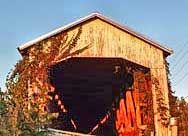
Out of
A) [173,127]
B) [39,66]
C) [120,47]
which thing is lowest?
[173,127]

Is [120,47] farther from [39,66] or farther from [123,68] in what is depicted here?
[39,66]

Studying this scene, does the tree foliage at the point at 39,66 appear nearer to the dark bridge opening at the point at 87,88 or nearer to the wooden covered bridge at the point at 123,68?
the wooden covered bridge at the point at 123,68

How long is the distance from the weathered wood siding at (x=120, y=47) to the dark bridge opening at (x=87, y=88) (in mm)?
424

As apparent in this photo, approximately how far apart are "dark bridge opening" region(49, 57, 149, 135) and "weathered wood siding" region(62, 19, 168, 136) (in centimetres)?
42

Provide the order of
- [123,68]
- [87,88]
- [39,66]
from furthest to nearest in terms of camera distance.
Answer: [87,88], [123,68], [39,66]

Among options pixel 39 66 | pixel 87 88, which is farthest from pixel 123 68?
pixel 87 88

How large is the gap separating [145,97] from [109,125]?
22.6ft

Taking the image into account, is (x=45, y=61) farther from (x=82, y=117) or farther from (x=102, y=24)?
(x=82, y=117)

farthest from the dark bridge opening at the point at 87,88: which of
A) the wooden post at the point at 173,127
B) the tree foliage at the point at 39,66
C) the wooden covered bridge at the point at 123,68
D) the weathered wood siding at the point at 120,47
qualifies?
the wooden post at the point at 173,127

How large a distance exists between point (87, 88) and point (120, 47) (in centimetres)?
647

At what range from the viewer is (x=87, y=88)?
25297mm

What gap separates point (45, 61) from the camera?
18547 mm

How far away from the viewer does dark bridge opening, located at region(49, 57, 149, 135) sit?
20688mm

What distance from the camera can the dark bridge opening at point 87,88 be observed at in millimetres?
20688
